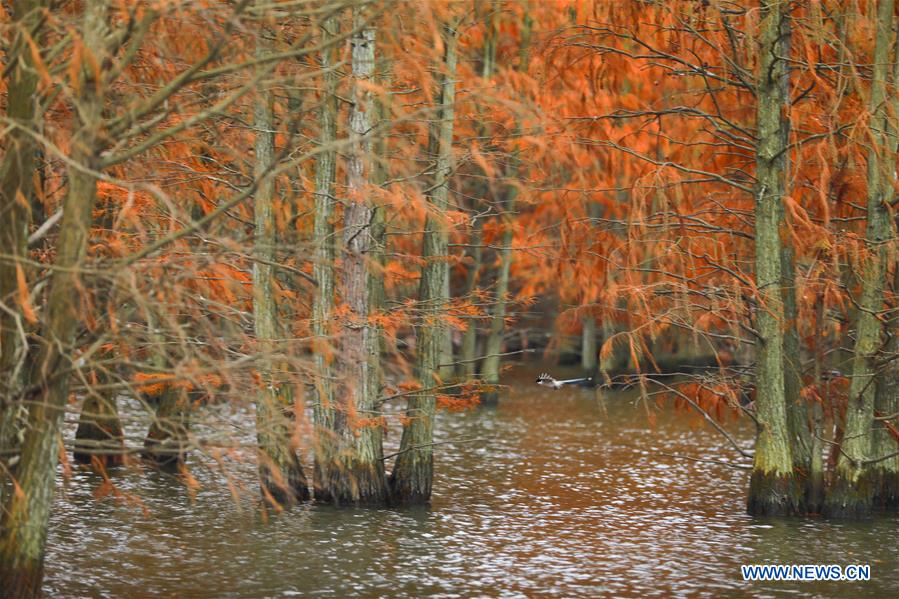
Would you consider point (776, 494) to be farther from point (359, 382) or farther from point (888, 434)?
point (359, 382)

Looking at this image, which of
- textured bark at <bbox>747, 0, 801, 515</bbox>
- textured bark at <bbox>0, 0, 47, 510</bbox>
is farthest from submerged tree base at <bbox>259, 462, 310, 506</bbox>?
textured bark at <bbox>0, 0, 47, 510</bbox>

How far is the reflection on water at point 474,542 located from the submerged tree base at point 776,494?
0.28 meters

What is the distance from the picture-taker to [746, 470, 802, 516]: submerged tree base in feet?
49.3

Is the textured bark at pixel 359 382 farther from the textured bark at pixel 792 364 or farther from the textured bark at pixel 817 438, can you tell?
the textured bark at pixel 817 438

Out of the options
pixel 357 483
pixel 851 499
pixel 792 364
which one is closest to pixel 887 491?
pixel 851 499

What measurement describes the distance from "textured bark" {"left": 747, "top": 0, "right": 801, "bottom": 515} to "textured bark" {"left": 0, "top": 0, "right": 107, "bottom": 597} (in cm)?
890

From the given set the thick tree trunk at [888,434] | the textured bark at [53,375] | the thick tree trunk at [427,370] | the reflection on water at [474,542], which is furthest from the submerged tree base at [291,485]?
the thick tree trunk at [888,434]

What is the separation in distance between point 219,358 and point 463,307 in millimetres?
5932

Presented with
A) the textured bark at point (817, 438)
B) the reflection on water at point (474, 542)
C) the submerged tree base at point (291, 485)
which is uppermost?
the textured bark at point (817, 438)

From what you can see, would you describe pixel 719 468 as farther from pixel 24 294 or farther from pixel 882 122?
pixel 24 294

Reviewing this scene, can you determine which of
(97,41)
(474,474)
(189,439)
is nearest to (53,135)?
(97,41)

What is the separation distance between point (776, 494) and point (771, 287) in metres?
2.51

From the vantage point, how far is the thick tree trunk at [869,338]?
14.8 m

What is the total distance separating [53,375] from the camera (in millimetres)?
8266
